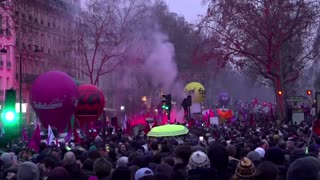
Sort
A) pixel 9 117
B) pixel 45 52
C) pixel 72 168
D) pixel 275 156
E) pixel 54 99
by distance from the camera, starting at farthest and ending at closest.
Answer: pixel 45 52 < pixel 54 99 < pixel 9 117 < pixel 275 156 < pixel 72 168

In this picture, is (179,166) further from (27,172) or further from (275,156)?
(27,172)

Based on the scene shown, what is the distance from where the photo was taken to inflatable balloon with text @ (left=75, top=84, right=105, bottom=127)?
2164 centimetres

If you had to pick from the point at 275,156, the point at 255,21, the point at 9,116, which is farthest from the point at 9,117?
the point at 255,21

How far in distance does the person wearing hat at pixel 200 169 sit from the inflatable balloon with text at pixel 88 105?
1306cm

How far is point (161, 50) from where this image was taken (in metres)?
54.8

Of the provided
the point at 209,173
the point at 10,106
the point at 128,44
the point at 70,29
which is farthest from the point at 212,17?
the point at 209,173

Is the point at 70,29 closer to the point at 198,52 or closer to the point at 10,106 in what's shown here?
the point at 198,52

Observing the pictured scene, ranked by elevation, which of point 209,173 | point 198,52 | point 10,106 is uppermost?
point 198,52

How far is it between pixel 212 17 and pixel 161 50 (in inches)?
494

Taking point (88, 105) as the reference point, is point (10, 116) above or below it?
below

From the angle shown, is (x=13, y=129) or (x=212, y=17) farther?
(x=212, y=17)

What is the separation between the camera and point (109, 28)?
50.3 metres

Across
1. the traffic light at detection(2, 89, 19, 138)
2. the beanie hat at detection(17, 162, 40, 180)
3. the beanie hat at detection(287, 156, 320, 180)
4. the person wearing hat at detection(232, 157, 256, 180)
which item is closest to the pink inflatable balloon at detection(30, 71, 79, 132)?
the traffic light at detection(2, 89, 19, 138)

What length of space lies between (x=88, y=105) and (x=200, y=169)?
13971 millimetres
